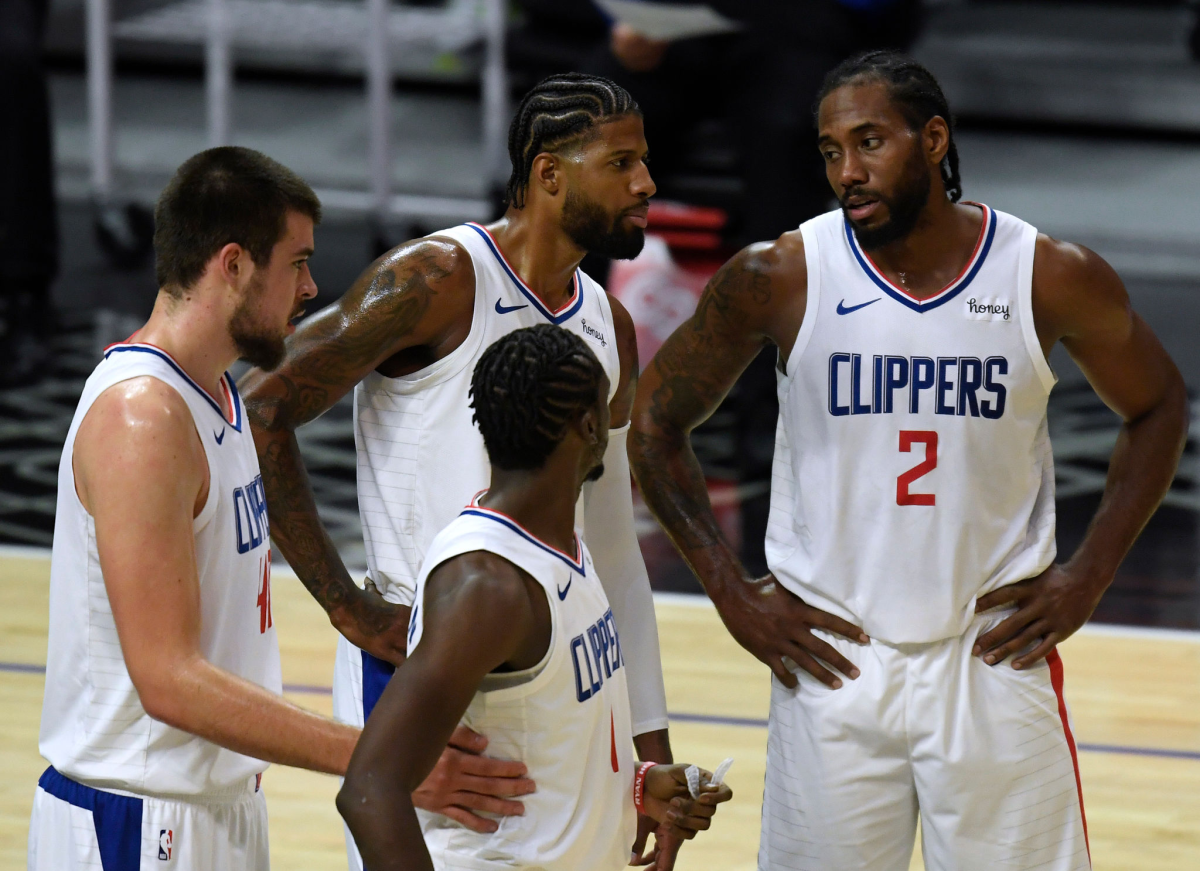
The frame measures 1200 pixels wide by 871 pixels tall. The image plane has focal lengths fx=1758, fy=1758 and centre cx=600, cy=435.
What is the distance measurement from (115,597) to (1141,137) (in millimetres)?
10495

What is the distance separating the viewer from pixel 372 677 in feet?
9.01

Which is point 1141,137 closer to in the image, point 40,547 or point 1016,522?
point 40,547

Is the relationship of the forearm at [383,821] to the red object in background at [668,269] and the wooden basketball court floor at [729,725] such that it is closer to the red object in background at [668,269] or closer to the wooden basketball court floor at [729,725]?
the wooden basketball court floor at [729,725]

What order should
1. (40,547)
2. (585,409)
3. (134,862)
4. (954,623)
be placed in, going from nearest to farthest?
(585,409)
(134,862)
(954,623)
(40,547)

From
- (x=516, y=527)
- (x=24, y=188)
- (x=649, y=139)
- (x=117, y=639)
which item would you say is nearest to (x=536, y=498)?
(x=516, y=527)

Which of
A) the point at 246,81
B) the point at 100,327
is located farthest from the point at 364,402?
the point at 246,81

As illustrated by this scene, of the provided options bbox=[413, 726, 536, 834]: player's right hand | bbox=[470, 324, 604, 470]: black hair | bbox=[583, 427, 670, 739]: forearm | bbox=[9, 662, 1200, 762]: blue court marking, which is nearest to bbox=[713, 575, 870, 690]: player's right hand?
bbox=[583, 427, 670, 739]: forearm

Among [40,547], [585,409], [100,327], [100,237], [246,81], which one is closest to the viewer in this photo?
[585,409]

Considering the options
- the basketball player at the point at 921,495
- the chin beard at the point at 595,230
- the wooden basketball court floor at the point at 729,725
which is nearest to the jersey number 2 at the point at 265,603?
the chin beard at the point at 595,230

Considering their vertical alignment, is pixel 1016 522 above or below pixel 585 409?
below

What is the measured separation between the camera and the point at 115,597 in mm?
2131

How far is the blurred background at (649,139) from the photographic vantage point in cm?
655

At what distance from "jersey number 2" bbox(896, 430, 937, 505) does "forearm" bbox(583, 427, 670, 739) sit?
45cm

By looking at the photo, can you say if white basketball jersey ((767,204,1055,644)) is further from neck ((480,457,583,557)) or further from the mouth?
neck ((480,457,583,557))
